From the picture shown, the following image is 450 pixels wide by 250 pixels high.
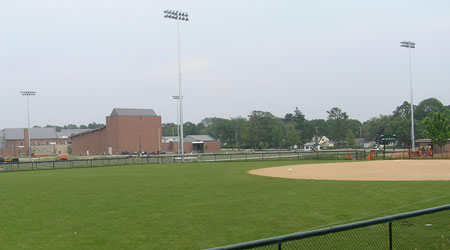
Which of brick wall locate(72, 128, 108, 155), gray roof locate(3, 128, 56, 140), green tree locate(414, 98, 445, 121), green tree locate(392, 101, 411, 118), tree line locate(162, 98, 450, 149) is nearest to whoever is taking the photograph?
brick wall locate(72, 128, 108, 155)

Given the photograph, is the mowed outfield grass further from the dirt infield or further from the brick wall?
the brick wall

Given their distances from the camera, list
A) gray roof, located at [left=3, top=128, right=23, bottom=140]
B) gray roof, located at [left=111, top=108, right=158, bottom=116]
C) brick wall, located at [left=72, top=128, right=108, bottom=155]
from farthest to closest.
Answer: gray roof, located at [left=3, top=128, right=23, bottom=140]
brick wall, located at [left=72, top=128, right=108, bottom=155]
gray roof, located at [left=111, top=108, right=158, bottom=116]

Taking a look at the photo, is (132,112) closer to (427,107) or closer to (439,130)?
(439,130)

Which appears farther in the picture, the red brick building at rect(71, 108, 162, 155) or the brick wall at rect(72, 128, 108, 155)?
the brick wall at rect(72, 128, 108, 155)

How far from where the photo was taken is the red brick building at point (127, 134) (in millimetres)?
113588

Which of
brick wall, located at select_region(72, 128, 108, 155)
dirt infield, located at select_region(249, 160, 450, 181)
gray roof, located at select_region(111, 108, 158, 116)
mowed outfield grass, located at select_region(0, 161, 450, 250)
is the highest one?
gray roof, located at select_region(111, 108, 158, 116)

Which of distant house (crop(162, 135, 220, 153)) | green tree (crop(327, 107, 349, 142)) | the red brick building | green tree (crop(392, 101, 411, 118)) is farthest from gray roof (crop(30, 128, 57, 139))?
green tree (crop(392, 101, 411, 118))

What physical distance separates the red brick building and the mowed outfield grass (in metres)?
91.8

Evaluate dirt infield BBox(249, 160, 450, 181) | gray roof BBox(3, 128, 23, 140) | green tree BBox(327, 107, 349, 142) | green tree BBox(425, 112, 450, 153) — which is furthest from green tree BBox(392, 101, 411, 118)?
gray roof BBox(3, 128, 23, 140)

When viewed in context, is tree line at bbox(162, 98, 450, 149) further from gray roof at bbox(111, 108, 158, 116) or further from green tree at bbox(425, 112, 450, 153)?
green tree at bbox(425, 112, 450, 153)

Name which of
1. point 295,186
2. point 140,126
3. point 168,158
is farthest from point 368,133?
point 295,186

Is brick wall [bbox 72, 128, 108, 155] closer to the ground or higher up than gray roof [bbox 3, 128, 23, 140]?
closer to the ground

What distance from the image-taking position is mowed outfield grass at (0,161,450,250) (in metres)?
11.2

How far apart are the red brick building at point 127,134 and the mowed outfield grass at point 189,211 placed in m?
91.8
